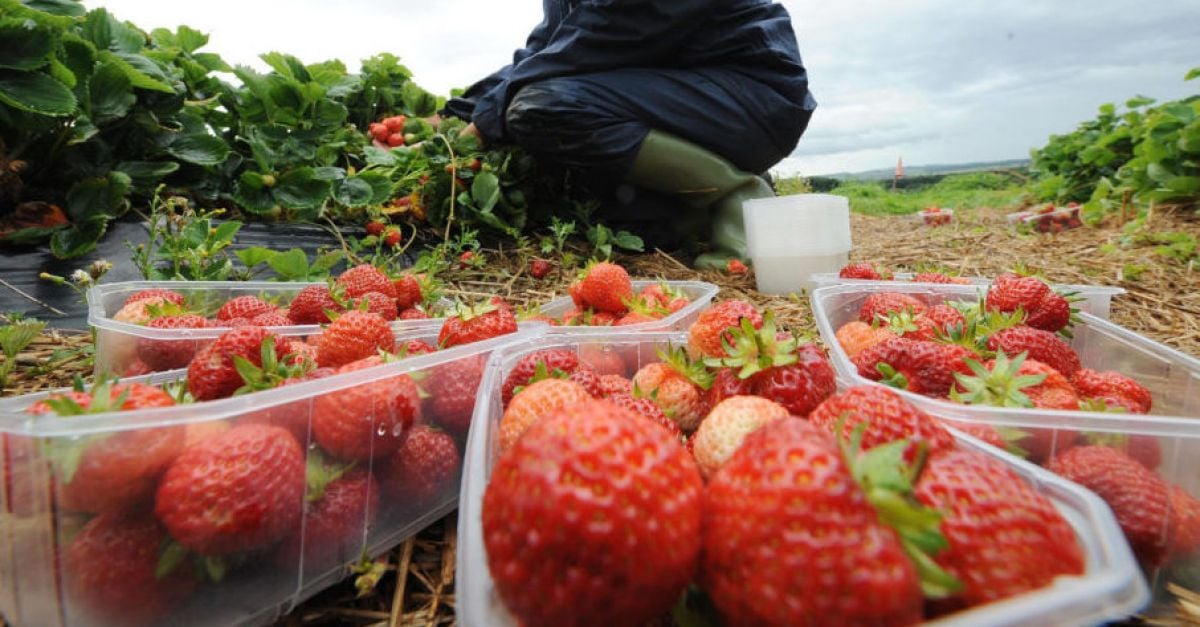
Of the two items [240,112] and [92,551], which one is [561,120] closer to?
[240,112]

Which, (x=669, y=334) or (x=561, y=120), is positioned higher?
(x=561, y=120)

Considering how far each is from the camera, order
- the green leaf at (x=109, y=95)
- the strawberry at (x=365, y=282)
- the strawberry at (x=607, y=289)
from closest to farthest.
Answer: the strawberry at (x=365, y=282) → the strawberry at (x=607, y=289) → the green leaf at (x=109, y=95)

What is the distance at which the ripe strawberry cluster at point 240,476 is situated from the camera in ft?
1.56

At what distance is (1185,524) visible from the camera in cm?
54

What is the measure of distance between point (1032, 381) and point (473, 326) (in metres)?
0.75

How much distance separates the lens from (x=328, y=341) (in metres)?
0.90

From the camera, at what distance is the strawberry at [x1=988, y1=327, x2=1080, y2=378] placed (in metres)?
0.89

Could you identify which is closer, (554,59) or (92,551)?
(92,551)

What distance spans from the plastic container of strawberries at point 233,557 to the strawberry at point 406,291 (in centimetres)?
66

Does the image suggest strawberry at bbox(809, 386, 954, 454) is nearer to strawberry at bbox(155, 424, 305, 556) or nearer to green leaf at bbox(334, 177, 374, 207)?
strawberry at bbox(155, 424, 305, 556)

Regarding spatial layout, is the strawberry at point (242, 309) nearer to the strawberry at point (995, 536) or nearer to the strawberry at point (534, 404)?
the strawberry at point (534, 404)

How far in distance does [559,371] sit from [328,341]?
381 mm

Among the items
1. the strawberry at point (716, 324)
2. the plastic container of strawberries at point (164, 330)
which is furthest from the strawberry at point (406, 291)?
the strawberry at point (716, 324)

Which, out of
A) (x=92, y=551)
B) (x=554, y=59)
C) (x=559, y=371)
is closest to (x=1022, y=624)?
(x=559, y=371)
